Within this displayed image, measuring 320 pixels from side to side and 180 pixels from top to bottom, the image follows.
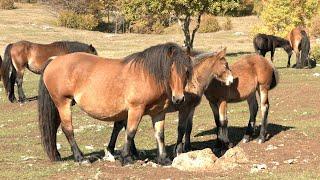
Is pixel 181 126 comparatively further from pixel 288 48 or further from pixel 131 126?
pixel 288 48

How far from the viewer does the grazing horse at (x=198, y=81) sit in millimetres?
10461

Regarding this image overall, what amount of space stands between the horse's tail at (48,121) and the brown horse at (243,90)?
2.78 m

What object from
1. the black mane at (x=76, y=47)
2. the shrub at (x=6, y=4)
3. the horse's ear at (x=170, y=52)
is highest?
the horse's ear at (x=170, y=52)

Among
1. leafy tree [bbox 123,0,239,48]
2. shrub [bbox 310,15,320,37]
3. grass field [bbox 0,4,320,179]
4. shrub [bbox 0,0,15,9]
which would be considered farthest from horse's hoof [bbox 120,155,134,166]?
shrub [bbox 0,0,15,9]

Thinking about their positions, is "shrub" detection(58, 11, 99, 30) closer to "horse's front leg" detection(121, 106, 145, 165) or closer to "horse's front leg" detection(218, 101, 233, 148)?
"horse's front leg" detection(218, 101, 233, 148)

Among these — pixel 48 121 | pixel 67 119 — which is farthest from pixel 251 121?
pixel 48 121

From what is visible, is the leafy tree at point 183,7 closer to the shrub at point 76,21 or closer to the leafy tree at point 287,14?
the leafy tree at point 287,14

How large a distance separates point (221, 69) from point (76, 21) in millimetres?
55323

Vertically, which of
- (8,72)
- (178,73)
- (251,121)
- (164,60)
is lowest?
(8,72)

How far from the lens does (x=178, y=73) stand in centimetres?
913

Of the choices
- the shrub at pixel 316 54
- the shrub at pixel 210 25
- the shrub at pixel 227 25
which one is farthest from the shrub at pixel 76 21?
the shrub at pixel 316 54

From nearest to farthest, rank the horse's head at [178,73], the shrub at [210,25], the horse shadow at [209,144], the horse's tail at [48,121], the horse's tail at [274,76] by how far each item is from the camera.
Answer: the horse's head at [178,73]
the horse's tail at [48,121]
the horse shadow at [209,144]
the horse's tail at [274,76]
the shrub at [210,25]

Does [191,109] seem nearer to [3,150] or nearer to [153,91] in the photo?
[153,91]

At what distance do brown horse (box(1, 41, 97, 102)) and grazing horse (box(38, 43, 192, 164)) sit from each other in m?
10.4
